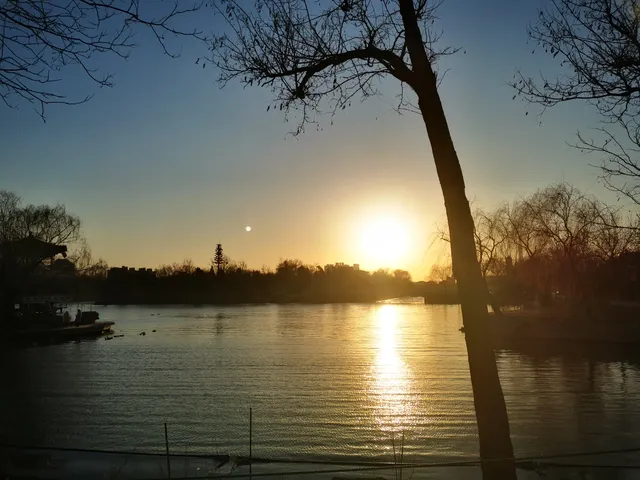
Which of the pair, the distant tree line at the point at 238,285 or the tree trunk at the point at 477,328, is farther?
the distant tree line at the point at 238,285

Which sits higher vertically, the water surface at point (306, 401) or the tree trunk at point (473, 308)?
the tree trunk at point (473, 308)

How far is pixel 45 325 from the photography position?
57.5m

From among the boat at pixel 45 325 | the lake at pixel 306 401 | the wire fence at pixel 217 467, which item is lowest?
the lake at pixel 306 401

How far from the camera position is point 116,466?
13328 mm

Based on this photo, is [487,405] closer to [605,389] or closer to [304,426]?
[304,426]

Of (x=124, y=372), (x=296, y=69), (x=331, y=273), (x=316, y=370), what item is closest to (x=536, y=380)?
(x=316, y=370)

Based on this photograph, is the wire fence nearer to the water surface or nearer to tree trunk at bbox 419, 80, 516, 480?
the water surface

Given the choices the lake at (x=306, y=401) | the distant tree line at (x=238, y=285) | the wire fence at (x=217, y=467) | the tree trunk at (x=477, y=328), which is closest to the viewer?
the tree trunk at (x=477, y=328)

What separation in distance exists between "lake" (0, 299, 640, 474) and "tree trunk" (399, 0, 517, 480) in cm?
558

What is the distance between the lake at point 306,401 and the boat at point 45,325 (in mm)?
8748

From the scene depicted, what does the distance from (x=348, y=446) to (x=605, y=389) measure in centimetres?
1564

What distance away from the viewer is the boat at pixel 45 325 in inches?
2101

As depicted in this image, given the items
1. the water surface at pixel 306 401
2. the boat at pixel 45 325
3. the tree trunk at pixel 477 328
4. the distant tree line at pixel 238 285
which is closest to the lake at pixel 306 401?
the water surface at pixel 306 401

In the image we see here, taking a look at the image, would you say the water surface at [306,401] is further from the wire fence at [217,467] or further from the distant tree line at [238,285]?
the distant tree line at [238,285]
